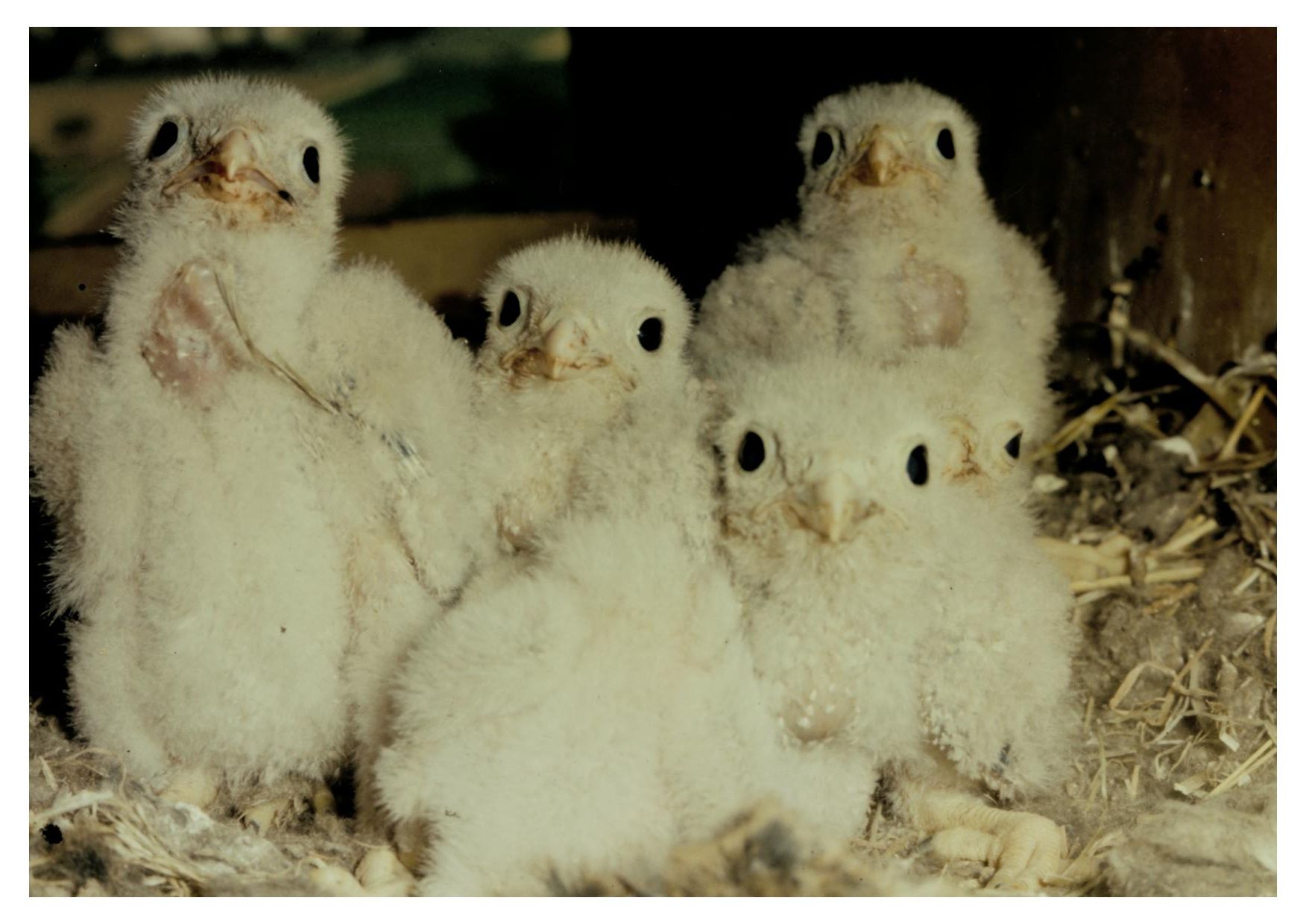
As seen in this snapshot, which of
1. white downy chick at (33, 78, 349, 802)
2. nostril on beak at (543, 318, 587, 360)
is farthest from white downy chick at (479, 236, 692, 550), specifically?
white downy chick at (33, 78, 349, 802)

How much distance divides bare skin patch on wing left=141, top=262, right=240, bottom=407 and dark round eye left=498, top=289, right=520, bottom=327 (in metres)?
0.51

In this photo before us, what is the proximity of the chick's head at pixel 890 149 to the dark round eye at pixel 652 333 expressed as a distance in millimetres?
722

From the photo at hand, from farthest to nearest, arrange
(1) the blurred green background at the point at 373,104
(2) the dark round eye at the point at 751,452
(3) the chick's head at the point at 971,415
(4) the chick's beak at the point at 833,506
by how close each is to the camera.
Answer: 1. (3) the chick's head at the point at 971,415
2. (1) the blurred green background at the point at 373,104
3. (2) the dark round eye at the point at 751,452
4. (4) the chick's beak at the point at 833,506

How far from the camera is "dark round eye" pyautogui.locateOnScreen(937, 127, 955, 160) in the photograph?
3365 mm

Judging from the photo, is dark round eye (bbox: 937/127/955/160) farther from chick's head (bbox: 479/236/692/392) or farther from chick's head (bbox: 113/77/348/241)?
chick's head (bbox: 113/77/348/241)

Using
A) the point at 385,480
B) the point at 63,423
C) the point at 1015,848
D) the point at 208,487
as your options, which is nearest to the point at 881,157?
the point at 385,480

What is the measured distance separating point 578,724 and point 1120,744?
1.25 m

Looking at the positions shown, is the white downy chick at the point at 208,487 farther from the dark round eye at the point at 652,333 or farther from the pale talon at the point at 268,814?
the dark round eye at the point at 652,333

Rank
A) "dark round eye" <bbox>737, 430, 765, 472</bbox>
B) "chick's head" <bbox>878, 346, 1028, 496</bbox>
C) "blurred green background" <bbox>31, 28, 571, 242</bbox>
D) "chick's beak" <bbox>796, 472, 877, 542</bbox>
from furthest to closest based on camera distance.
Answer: "chick's head" <bbox>878, 346, 1028, 496</bbox> → "blurred green background" <bbox>31, 28, 571, 242</bbox> → "dark round eye" <bbox>737, 430, 765, 472</bbox> → "chick's beak" <bbox>796, 472, 877, 542</bbox>

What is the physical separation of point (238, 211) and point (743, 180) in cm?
132

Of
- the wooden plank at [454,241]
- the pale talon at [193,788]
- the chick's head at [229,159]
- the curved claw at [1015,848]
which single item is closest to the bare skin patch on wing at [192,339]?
the chick's head at [229,159]

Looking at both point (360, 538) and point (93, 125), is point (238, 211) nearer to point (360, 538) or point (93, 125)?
point (93, 125)

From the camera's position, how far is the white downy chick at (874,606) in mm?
2447

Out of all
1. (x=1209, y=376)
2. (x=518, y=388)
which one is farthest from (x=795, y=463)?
(x=1209, y=376)
